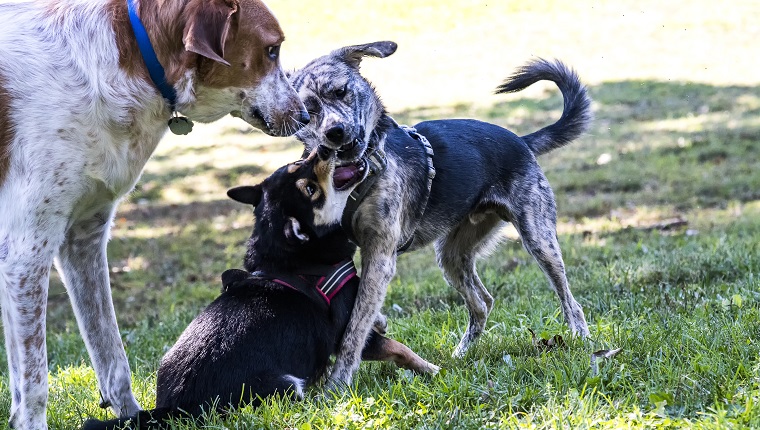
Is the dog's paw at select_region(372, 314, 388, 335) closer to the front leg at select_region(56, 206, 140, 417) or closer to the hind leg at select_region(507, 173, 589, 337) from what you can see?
the hind leg at select_region(507, 173, 589, 337)

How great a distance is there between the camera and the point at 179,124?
4.06 metres

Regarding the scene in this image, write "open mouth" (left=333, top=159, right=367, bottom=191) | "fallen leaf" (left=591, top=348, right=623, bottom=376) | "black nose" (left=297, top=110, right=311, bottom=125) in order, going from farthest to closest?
"open mouth" (left=333, top=159, right=367, bottom=191) → "black nose" (left=297, top=110, right=311, bottom=125) → "fallen leaf" (left=591, top=348, right=623, bottom=376)

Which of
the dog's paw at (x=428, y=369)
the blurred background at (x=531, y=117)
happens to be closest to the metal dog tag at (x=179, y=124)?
the dog's paw at (x=428, y=369)

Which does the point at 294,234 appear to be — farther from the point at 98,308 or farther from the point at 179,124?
the point at 98,308

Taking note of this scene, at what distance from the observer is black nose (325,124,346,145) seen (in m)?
4.60

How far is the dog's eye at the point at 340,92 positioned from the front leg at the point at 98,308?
1404mm

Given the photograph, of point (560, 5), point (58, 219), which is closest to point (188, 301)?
point (58, 219)

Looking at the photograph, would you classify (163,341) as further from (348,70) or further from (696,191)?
(696,191)

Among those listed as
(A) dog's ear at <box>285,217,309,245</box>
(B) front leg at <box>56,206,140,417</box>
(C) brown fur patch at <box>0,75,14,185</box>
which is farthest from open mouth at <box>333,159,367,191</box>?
(C) brown fur patch at <box>0,75,14,185</box>

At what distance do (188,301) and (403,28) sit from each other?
13.8m

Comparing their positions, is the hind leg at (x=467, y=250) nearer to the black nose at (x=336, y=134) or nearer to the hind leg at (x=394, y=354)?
the hind leg at (x=394, y=354)

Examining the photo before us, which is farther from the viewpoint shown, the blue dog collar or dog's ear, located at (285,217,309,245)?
dog's ear, located at (285,217,309,245)

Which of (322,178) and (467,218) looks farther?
(467,218)

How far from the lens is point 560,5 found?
71.5ft
